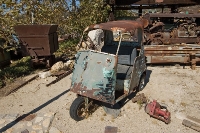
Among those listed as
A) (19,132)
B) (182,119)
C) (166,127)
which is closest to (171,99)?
(182,119)

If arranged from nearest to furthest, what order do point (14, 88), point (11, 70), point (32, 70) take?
point (14, 88) < point (11, 70) < point (32, 70)

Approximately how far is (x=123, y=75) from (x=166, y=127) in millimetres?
1888

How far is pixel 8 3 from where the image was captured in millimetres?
6488

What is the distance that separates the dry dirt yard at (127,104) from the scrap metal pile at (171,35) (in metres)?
0.79

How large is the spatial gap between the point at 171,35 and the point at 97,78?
734cm

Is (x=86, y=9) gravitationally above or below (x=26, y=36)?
above

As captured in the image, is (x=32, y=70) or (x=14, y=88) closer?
(x=14, y=88)

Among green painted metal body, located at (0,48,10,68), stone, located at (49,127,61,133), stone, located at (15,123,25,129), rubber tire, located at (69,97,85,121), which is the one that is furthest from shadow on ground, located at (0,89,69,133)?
green painted metal body, located at (0,48,10,68)

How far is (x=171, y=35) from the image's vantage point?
413 inches

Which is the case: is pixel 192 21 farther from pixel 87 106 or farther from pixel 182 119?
pixel 87 106

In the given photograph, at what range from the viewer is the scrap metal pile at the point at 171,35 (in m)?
8.76

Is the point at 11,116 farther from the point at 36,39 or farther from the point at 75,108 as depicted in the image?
the point at 36,39

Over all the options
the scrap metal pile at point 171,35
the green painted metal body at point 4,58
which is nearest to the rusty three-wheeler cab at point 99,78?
the scrap metal pile at point 171,35

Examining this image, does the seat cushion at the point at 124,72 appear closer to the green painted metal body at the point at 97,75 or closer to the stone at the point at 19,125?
the green painted metal body at the point at 97,75
